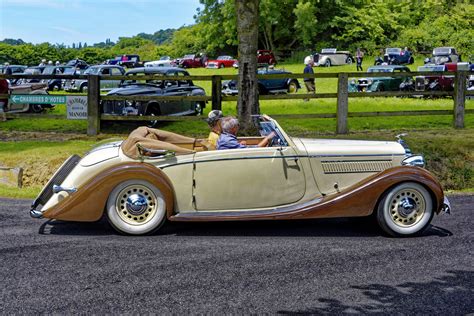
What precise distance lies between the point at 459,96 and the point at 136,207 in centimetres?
1071

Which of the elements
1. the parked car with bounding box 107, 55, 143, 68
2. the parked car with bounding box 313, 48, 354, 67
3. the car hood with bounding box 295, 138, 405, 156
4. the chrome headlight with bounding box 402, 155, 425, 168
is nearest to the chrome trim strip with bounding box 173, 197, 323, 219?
the car hood with bounding box 295, 138, 405, 156

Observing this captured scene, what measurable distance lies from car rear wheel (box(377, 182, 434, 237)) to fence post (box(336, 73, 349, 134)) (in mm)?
7796

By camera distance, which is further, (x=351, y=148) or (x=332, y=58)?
(x=332, y=58)

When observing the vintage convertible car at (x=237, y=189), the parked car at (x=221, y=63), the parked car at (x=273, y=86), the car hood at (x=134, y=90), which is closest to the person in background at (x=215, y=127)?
the vintage convertible car at (x=237, y=189)

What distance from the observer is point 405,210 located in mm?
7160

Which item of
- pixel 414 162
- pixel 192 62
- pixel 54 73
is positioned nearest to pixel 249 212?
pixel 414 162

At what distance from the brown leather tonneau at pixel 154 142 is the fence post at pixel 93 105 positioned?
24.3ft

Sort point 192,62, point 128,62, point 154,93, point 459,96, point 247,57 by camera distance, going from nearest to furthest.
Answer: point 247,57 → point 459,96 → point 154,93 → point 192,62 → point 128,62

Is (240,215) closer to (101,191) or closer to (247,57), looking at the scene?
(101,191)

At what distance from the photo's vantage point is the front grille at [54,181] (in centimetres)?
740

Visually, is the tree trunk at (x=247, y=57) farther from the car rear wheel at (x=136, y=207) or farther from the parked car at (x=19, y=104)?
the parked car at (x=19, y=104)

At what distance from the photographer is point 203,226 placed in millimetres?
7715

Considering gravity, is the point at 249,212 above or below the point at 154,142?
below

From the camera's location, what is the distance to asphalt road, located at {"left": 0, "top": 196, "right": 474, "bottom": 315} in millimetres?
5020
